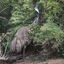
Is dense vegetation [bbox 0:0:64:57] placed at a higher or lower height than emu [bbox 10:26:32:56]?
higher

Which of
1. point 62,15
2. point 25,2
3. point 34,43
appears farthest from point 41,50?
point 25,2

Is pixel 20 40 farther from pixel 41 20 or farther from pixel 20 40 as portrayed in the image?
pixel 41 20

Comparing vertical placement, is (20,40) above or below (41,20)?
below

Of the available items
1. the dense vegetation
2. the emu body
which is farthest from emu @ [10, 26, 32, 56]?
the dense vegetation

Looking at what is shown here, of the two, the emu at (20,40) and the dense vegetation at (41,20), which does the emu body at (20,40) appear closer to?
the emu at (20,40)

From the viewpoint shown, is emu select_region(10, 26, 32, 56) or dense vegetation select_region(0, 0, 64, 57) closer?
dense vegetation select_region(0, 0, 64, 57)

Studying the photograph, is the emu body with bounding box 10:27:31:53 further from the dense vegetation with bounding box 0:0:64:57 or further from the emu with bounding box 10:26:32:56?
the dense vegetation with bounding box 0:0:64:57

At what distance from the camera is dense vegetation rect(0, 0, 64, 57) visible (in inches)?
332

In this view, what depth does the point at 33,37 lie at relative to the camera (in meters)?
9.20

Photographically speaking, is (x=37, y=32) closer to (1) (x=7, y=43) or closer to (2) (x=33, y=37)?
(2) (x=33, y=37)

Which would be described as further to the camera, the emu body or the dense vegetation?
the emu body

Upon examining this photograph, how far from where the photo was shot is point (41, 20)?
9914 mm

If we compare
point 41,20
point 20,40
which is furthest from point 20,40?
point 41,20

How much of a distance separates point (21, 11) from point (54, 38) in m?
2.97
